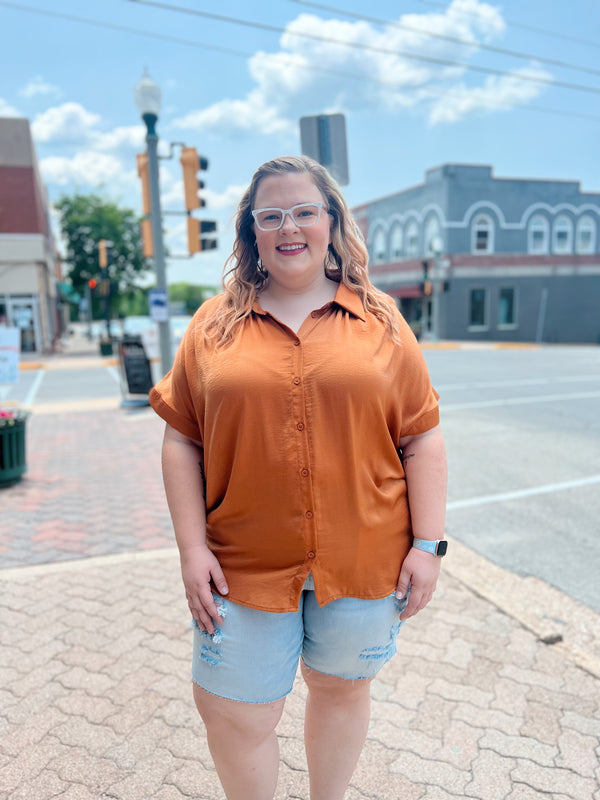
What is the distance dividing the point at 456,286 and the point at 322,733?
30401 mm

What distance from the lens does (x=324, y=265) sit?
1804 mm

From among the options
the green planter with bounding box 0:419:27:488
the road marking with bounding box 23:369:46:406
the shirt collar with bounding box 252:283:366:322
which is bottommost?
the road marking with bounding box 23:369:46:406

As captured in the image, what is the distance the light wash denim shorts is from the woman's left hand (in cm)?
3

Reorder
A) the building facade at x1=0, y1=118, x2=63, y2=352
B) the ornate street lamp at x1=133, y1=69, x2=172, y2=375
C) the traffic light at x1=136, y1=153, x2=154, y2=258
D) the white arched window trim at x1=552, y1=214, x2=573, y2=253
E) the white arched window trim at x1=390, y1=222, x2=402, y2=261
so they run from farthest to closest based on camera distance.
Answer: the white arched window trim at x1=390, y1=222, x2=402, y2=261 < the white arched window trim at x1=552, y1=214, x2=573, y2=253 < the building facade at x1=0, y1=118, x2=63, y2=352 < the traffic light at x1=136, y1=153, x2=154, y2=258 < the ornate street lamp at x1=133, y1=69, x2=172, y2=375

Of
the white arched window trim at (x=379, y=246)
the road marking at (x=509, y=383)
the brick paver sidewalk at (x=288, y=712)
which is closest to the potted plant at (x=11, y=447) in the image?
the brick paver sidewalk at (x=288, y=712)

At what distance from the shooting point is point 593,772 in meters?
2.15

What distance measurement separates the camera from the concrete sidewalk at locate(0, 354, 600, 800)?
6.99 ft

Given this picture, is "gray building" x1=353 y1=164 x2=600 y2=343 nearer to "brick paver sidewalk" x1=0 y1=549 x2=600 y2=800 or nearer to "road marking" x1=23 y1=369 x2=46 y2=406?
"road marking" x1=23 y1=369 x2=46 y2=406

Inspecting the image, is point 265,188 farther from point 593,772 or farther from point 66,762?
point 593,772

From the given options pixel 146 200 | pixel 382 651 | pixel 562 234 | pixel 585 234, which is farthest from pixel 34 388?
pixel 585 234

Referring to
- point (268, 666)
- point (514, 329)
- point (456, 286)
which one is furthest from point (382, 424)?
point (514, 329)

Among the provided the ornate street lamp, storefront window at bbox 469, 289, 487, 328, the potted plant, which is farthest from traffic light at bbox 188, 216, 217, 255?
storefront window at bbox 469, 289, 487, 328

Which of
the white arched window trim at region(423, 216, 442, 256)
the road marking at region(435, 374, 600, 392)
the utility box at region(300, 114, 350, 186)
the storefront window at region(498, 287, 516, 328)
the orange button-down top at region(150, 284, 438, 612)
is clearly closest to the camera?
the orange button-down top at region(150, 284, 438, 612)

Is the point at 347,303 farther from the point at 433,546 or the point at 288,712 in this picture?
the point at 288,712
